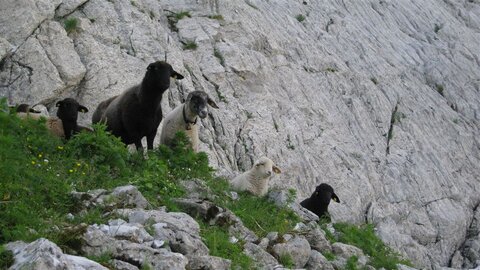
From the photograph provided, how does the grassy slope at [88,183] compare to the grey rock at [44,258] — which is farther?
the grassy slope at [88,183]

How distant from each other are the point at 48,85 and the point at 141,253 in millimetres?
15926

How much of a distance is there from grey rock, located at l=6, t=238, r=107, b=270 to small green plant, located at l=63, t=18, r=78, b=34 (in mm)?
18931

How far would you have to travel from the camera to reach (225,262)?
937 cm

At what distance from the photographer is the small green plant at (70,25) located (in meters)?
26.1

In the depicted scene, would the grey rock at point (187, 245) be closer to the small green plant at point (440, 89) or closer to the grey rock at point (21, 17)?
the grey rock at point (21, 17)

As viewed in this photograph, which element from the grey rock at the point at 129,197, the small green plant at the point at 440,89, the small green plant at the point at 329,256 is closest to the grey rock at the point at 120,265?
the grey rock at the point at 129,197

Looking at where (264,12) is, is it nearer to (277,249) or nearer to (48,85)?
(48,85)

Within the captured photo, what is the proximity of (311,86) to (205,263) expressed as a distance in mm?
26917

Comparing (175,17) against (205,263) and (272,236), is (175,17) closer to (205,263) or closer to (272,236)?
(272,236)

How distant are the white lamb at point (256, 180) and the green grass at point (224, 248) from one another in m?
5.33

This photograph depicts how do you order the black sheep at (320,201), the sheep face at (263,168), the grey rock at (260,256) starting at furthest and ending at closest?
the black sheep at (320,201) → the sheep face at (263,168) → the grey rock at (260,256)

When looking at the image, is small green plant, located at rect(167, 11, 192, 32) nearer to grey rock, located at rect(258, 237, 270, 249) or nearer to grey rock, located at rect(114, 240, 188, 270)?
grey rock, located at rect(258, 237, 270, 249)

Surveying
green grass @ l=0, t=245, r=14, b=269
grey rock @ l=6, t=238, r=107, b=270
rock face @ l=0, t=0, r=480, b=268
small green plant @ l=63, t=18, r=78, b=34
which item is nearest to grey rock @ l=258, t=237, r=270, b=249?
grey rock @ l=6, t=238, r=107, b=270

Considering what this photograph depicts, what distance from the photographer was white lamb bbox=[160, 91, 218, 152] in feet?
53.8
